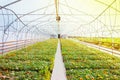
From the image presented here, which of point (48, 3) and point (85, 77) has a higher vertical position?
point (48, 3)

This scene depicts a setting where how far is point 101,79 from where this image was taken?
26.2 feet

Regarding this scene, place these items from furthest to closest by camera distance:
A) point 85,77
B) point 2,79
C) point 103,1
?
point 103,1
point 85,77
point 2,79

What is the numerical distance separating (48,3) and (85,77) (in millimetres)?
8984

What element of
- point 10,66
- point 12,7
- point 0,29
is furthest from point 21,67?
point 0,29

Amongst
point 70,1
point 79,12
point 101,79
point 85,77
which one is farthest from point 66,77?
point 79,12

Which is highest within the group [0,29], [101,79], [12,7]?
[12,7]

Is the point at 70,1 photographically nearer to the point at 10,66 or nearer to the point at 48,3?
the point at 48,3

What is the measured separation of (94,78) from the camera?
805cm

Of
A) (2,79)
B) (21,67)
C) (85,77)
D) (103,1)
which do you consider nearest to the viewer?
(2,79)

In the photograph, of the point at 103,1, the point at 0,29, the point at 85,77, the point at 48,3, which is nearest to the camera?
the point at 85,77

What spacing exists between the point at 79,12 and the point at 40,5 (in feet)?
14.3

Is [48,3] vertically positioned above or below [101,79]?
above

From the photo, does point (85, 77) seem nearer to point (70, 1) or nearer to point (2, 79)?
point (2, 79)

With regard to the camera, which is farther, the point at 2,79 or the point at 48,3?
the point at 48,3
